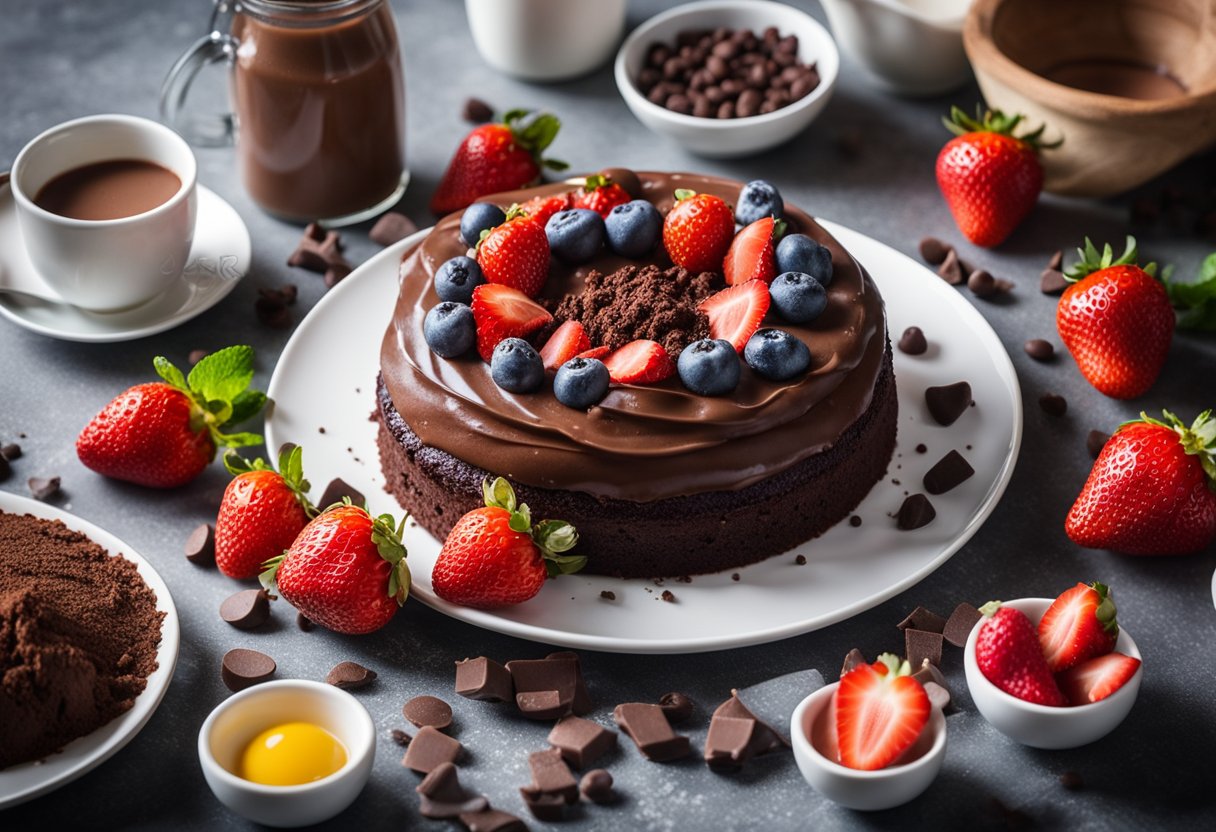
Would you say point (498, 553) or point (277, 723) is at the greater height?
point (498, 553)

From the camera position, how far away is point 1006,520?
3635mm

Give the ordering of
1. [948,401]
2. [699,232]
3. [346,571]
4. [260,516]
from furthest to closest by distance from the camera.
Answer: [948,401] → [699,232] → [260,516] → [346,571]

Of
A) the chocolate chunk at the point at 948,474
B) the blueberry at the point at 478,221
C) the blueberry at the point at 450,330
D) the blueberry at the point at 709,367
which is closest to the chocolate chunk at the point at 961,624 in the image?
the chocolate chunk at the point at 948,474

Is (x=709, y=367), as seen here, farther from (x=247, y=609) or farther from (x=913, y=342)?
(x=247, y=609)

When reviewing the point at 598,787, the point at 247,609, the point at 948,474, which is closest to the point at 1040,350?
the point at 948,474

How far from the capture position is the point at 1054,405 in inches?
154

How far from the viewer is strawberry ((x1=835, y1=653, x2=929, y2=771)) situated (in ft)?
9.15

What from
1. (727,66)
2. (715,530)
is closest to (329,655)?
(715,530)

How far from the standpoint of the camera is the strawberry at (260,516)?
3334mm

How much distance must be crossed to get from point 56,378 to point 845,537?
2.27 m

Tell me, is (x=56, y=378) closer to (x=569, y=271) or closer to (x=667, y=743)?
(x=569, y=271)

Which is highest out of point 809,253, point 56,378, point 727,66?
point 809,253

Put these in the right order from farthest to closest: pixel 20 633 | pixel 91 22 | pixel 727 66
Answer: pixel 91 22, pixel 727 66, pixel 20 633

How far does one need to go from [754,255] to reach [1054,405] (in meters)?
1.02
